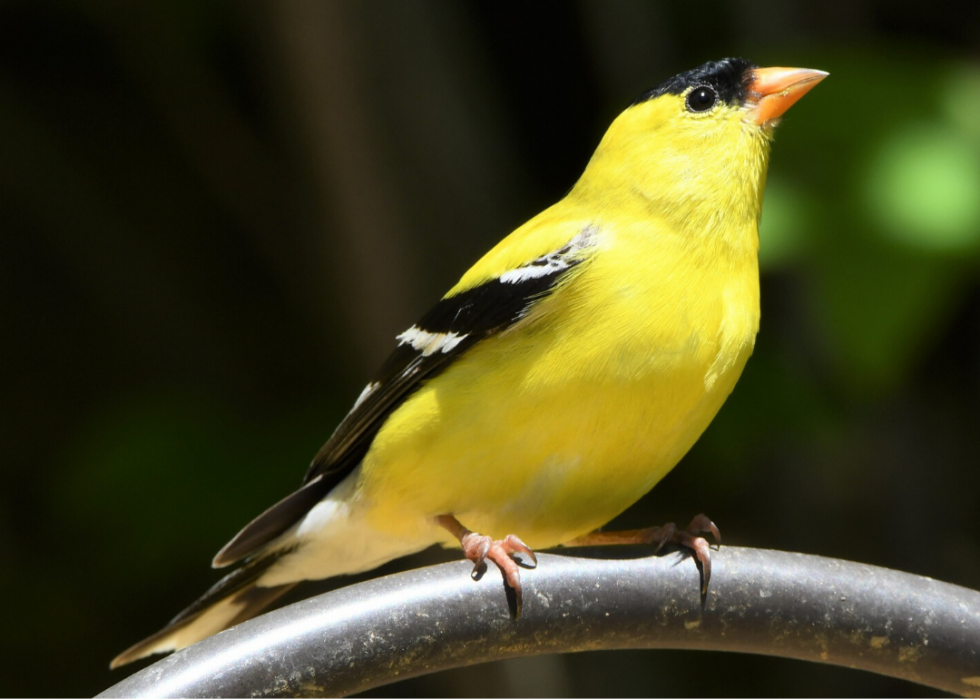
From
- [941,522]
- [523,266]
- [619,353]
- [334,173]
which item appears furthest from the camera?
[941,522]

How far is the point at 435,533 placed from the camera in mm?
2689

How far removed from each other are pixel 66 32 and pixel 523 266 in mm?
3344

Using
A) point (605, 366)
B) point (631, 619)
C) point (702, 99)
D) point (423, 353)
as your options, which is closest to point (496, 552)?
point (631, 619)

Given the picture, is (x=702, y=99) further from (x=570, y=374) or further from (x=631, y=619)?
(x=631, y=619)

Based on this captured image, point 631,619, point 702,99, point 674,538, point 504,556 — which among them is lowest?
point 674,538

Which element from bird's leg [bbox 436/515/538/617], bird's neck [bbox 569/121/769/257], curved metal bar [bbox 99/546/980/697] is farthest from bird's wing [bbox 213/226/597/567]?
curved metal bar [bbox 99/546/980/697]

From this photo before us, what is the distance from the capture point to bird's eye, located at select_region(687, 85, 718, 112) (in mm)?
2703

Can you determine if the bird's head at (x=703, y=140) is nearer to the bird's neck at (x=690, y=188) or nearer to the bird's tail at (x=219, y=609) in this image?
the bird's neck at (x=690, y=188)

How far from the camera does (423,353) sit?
256cm

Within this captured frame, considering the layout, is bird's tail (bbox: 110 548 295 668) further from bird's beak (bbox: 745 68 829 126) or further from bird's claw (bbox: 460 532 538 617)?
bird's beak (bbox: 745 68 829 126)

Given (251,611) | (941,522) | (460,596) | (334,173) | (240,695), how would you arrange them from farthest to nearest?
(941,522) → (334,173) → (251,611) → (460,596) → (240,695)

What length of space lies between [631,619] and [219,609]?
1.40 meters

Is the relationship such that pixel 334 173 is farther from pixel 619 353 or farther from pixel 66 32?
pixel 619 353

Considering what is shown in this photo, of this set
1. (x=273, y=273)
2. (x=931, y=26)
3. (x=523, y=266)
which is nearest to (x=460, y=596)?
(x=523, y=266)
